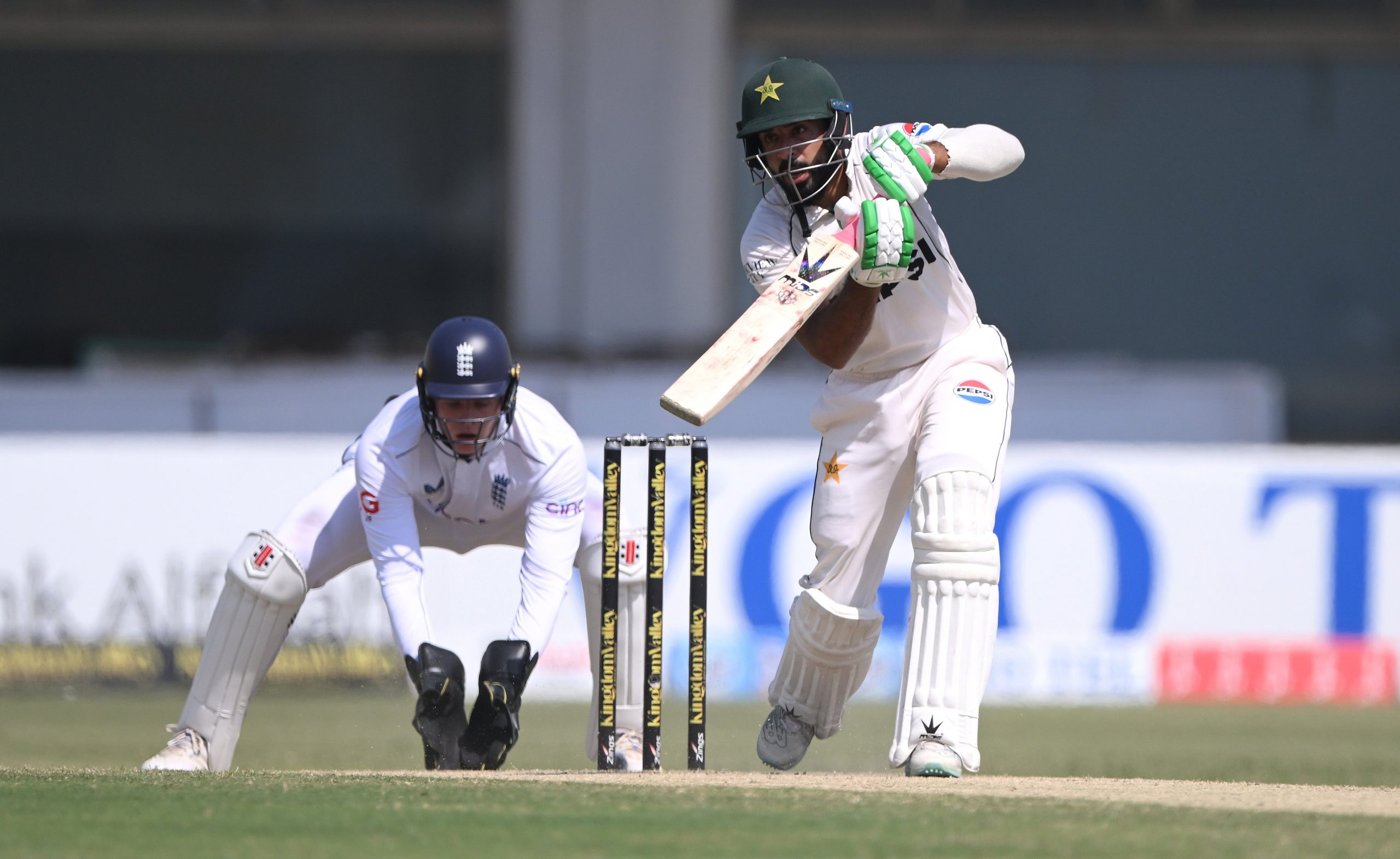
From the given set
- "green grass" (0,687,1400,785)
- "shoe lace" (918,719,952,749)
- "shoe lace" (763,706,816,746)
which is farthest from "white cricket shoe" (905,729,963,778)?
"green grass" (0,687,1400,785)

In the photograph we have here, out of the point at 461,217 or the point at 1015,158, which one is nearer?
the point at 1015,158

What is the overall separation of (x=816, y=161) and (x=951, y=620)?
3.74 feet

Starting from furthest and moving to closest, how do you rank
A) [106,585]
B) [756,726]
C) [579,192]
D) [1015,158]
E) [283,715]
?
[579,192]
[106,585]
[283,715]
[756,726]
[1015,158]

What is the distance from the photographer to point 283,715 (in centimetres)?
795

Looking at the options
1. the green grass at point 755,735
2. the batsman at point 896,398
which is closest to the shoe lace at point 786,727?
the batsman at point 896,398

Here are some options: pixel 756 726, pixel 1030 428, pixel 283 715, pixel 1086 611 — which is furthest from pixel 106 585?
pixel 1030 428

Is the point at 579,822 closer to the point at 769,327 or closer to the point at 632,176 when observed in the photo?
the point at 769,327

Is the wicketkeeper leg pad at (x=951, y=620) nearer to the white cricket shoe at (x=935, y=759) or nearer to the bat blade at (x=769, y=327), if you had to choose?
the white cricket shoe at (x=935, y=759)

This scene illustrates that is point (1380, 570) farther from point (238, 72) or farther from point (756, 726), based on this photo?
point (238, 72)

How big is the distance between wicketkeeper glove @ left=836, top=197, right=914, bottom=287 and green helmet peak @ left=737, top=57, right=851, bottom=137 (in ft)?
0.85

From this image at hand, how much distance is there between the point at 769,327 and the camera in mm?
4281

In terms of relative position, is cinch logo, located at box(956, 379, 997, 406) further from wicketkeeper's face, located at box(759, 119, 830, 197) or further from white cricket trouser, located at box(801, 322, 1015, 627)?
wicketkeeper's face, located at box(759, 119, 830, 197)

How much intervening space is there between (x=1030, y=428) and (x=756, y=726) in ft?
14.0

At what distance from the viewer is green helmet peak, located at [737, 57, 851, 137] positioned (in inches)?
169
